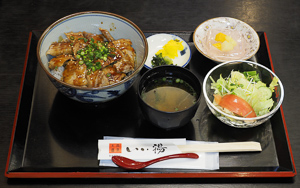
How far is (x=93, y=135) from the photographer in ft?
6.20

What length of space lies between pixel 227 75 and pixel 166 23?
→ 94 centimetres

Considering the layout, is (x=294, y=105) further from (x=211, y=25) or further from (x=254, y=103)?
(x=211, y=25)

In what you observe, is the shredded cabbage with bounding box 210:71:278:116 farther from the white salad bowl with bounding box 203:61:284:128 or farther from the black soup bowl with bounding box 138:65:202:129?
the black soup bowl with bounding box 138:65:202:129

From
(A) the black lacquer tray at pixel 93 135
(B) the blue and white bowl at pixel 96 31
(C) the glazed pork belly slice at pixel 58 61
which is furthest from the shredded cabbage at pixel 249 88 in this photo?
(C) the glazed pork belly slice at pixel 58 61

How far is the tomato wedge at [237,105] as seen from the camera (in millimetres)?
1846

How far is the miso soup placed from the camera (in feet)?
6.02

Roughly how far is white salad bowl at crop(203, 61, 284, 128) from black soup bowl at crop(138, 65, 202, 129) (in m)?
0.10

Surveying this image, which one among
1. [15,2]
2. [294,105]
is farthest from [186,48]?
[15,2]

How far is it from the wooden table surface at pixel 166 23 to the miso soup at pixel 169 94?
740 millimetres

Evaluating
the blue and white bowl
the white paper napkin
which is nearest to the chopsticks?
the white paper napkin

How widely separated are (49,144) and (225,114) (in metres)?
1.05

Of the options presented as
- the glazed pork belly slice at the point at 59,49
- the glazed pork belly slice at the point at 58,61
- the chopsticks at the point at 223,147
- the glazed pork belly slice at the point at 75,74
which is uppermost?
the glazed pork belly slice at the point at 59,49

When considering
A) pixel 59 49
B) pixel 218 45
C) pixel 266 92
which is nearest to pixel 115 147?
pixel 59 49

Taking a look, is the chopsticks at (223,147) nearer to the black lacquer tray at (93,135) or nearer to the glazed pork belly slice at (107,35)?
the black lacquer tray at (93,135)
